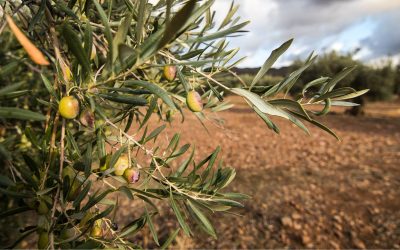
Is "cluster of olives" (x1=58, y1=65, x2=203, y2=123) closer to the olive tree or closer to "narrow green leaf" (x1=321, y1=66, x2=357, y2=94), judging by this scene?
the olive tree

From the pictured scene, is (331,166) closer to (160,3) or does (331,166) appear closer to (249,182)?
(249,182)

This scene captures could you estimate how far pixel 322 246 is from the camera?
154 inches

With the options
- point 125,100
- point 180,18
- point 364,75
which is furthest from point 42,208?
point 364,75

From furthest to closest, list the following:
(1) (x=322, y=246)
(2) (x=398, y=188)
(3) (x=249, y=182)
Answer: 1. (3) (x=249, y=182)
2. (2) (x=398, y=188)
3. (1) (x=322, y=246)

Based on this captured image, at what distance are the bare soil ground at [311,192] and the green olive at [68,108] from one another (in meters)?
1.52

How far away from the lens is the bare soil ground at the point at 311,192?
4.08m

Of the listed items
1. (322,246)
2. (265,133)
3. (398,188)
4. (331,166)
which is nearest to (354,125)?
(265,133)

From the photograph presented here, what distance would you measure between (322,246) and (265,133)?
6184 mm

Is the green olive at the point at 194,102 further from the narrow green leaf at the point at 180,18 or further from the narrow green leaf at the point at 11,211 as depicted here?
the narrow green leaf at the point at 11,211

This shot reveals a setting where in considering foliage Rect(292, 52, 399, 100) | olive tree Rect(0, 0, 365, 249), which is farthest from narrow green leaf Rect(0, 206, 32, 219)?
foliage Rect(292, 52, 399, 100)

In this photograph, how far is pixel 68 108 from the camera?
1.99 feet

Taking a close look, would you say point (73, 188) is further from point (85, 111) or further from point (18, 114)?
point (18, 114)

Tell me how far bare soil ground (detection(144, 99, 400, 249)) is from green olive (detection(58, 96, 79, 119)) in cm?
152

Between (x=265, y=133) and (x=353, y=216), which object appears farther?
(x=265, y=133)
